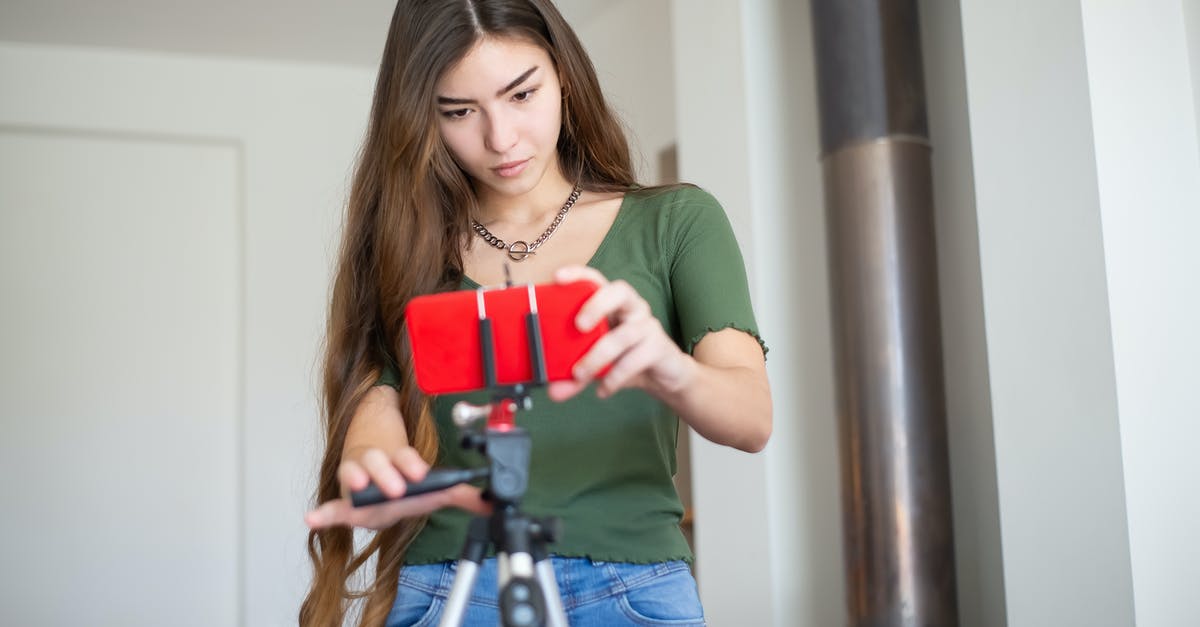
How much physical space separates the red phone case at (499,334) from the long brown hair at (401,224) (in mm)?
340

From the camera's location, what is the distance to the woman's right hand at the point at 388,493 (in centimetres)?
79

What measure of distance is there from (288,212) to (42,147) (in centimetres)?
109

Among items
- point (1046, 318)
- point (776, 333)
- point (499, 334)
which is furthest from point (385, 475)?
point (776, 333)

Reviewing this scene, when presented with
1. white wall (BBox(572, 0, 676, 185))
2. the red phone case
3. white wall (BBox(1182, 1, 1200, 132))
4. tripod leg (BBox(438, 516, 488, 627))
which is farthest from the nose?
white wall (BBox(572, 0, 676, 185))

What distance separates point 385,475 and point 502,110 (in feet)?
1.75

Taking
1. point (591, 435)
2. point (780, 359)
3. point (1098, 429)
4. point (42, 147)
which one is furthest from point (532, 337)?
point (42, 147)

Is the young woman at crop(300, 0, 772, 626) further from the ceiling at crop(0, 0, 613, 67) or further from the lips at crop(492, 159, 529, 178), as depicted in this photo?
the ceiling at crop(0, 0, 613, 67)

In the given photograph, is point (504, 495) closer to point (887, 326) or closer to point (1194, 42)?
point (887, 326)

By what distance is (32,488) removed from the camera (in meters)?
4.66

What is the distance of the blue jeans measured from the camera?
106 centimetres

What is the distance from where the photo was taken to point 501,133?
118 centimetres

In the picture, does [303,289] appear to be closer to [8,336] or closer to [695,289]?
[8,336]

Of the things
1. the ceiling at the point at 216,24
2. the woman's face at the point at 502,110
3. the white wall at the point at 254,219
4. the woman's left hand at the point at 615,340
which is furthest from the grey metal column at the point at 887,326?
the white wall at the point at 254,219

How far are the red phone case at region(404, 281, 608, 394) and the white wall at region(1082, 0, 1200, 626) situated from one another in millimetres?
1538
